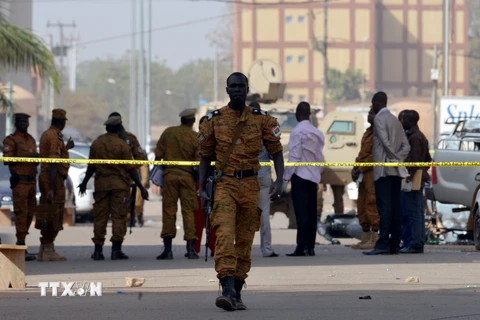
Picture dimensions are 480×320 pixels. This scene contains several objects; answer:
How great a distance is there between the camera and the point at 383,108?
15289 millimetres

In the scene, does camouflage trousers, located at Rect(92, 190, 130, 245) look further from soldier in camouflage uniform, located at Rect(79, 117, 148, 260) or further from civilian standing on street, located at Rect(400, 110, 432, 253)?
civilian standing on street, located at Rect(400, 110, 432, 253)

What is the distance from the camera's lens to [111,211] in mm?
15805

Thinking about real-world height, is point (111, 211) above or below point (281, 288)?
above

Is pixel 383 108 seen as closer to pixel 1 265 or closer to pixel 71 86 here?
pixel 1 265

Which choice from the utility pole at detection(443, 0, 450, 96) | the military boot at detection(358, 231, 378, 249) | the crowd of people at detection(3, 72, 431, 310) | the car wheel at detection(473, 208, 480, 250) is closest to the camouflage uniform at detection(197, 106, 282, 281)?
the crowd of people at detection(3, 72, 431, 310)

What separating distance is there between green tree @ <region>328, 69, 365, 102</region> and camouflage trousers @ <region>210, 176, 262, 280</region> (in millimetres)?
92460

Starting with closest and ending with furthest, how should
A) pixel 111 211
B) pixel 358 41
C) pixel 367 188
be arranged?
pixel 111 211 → pixel 367 188 → pixel 358 41

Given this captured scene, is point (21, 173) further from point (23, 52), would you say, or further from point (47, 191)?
Answer: point (23, 52)

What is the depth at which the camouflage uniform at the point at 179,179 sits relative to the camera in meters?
15.6

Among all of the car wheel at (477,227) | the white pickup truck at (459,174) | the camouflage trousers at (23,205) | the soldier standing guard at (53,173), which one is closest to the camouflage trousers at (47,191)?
the soldier standing guard at (53,173)

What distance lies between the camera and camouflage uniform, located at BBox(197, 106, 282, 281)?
9.65 metres

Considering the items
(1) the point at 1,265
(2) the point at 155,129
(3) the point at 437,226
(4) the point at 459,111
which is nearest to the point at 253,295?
(1) the point at 1,265

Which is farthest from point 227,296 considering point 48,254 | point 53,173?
A: point 48,254

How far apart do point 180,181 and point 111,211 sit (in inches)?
38.7
